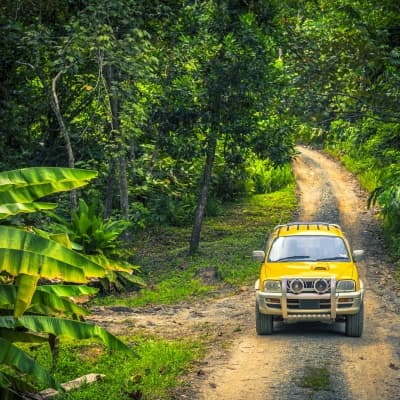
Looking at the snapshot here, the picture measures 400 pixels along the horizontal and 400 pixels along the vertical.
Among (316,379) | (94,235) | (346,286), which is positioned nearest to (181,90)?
(94,235)

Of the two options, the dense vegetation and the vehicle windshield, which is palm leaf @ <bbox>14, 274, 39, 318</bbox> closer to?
the vehicle windshield

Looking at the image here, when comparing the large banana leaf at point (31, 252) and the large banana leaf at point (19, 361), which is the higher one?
the large banana leaf at point (31, 252)

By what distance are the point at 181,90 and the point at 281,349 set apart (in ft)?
36.6

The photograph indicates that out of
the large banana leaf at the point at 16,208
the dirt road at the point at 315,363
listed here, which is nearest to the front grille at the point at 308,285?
the dirt road at the point at 315,363

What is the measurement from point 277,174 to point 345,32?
1473 cm

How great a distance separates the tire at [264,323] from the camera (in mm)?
13969

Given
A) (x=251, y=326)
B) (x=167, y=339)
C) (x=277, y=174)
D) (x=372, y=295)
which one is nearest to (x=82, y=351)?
(x=167, y=339)

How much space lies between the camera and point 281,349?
1296 cm

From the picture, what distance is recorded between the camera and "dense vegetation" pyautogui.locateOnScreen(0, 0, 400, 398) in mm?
20625

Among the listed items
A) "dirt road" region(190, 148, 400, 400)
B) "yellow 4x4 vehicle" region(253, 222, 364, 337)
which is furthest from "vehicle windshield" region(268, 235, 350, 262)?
"dirt road" region(190, 148, 400, 400)

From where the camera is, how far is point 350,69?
24203 millimetres

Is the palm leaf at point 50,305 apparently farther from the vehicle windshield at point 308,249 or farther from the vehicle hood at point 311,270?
the vehicle windshield at point 308,249

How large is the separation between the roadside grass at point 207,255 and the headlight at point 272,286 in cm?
520

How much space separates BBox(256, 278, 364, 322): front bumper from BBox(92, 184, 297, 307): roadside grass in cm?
539
